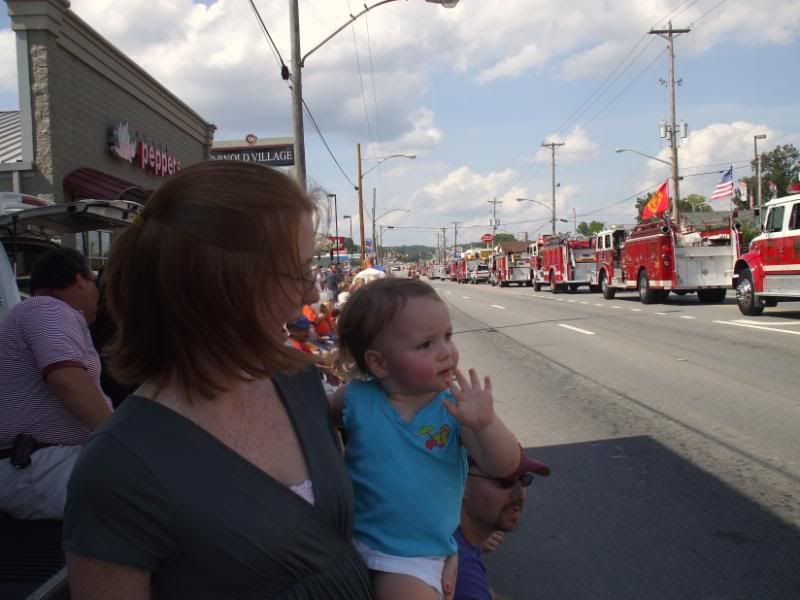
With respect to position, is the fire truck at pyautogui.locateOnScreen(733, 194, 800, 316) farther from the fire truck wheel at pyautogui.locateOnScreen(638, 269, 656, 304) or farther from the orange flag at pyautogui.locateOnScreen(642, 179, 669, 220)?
the orange flag at pyautogui.locateOnScreen(642, 179, 669, 220)

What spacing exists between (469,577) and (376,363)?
731mm

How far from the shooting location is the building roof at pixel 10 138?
1405cm

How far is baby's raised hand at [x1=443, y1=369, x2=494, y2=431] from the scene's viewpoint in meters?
1.86

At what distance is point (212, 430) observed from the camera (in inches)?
55.1

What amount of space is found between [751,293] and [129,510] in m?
19.1

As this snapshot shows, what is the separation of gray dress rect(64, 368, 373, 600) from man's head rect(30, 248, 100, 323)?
102 inches

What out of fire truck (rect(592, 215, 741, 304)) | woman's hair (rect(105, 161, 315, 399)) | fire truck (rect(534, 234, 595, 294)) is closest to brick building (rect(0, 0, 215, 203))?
woman's hair (rect(105, 161, 315, 399))

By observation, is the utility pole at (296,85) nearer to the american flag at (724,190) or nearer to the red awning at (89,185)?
the red awning at (89,185)

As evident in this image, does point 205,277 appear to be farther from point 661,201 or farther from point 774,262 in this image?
point 661,201

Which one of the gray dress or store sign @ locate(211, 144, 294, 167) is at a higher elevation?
store sign @ locate(211, 144, 294, 167)

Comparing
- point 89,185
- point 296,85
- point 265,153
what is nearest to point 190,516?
point 89,185

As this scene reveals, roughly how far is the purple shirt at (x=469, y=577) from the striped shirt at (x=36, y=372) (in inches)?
68.7

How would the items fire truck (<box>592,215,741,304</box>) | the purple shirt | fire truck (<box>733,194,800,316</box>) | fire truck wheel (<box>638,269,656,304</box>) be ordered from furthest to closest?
1. fire truck wheel (<box>638,269,656,304</box>)
2. fire truck (<box>592,215,741,304</box>)
3. fire truck (<box>733,194,800,316</box>)
4. the purple shirt

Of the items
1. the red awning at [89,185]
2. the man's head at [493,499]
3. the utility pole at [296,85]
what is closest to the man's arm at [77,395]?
the man's head at [493,499]
